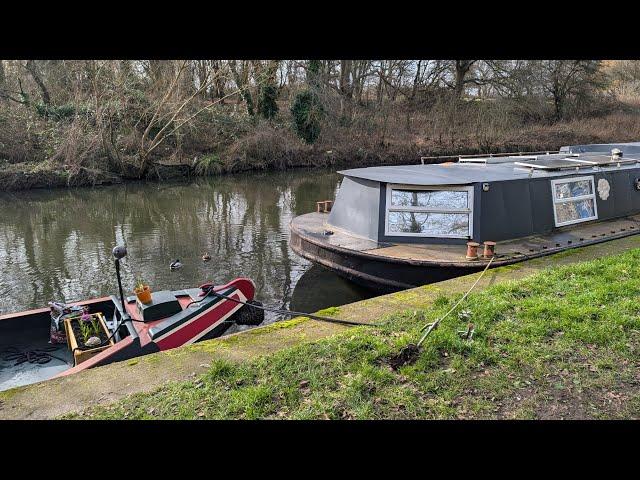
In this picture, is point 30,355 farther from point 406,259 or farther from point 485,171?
point 485,171

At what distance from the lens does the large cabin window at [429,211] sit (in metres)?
8.57

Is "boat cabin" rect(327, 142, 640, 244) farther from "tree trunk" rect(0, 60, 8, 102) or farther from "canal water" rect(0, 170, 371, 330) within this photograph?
"tree trunk" rect(0, 60, 8, 102)

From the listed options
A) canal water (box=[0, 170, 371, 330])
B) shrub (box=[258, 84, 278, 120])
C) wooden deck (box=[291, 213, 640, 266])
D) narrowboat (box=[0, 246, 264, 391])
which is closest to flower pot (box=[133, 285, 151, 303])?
narrowboat (box=[0, 246, 264, 391])

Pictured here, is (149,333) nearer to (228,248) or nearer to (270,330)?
(270,330)

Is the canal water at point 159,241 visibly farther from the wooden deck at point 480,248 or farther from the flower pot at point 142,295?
the flower pot at point 142,295

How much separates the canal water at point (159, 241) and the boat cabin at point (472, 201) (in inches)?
60.4

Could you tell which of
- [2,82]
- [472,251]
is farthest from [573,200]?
[2,82]

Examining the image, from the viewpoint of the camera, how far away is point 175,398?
403 cm

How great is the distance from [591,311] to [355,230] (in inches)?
190

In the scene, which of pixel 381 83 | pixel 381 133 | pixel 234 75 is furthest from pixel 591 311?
pixel 381 83

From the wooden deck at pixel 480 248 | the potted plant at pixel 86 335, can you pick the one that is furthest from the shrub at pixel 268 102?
the potted plant at pixel 86 335

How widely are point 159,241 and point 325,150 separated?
57.1ft

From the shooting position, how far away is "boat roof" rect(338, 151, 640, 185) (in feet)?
28.6
